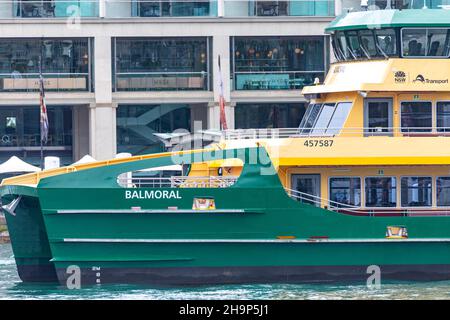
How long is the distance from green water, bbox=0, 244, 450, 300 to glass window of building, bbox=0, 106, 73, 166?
26.3 m

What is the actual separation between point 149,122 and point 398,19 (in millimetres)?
25706

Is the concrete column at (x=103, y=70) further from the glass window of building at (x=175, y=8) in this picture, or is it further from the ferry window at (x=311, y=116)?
the ferry window at (x=311, y=116)

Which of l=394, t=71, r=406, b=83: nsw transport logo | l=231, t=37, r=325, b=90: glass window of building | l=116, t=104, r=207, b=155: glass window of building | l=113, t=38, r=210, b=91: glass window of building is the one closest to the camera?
l=394, t=71, r=406, b=83: nsw transport logo

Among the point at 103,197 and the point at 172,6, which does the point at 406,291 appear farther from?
the point at 172,6

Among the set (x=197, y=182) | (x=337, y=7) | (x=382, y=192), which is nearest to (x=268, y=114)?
(x=337, y=7)

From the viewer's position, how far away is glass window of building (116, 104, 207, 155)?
51344 millimetres

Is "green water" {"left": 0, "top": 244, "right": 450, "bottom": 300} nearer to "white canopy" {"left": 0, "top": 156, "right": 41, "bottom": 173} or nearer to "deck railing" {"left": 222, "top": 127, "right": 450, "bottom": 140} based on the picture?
"deck railing" {"left": 222, "top": 127, "right": 450, "bottom": 140}

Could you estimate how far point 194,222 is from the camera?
82.5 feet

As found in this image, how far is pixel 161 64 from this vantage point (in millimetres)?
50188

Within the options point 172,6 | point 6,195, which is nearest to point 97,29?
point 172,6

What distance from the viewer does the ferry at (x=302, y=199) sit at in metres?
25.0

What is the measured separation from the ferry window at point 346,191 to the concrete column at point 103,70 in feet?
75.9

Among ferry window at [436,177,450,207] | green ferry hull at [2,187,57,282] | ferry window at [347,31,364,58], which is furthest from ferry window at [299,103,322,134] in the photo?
green ferry hull at [2,187,57,282]
